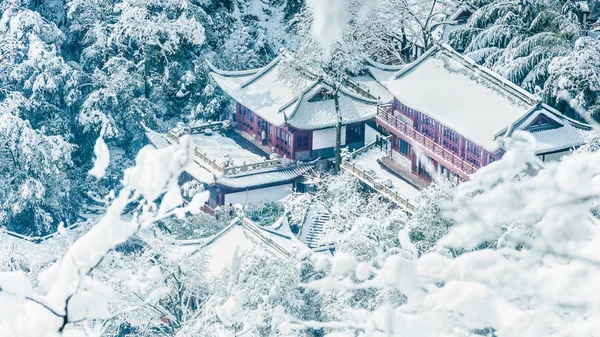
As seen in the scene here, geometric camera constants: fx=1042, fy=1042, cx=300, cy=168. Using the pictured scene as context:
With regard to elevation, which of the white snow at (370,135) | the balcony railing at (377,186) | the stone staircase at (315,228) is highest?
the balcony railing at (377,186)

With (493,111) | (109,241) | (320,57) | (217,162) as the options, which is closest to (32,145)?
(217,162)

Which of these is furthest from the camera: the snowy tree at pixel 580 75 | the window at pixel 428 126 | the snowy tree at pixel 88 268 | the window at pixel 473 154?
the window at pixel 428 126

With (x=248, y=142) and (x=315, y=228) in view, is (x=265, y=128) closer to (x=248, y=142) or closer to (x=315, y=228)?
(x=248, y=142)

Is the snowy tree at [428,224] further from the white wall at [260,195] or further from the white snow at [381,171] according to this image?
the white wall at [260,195]

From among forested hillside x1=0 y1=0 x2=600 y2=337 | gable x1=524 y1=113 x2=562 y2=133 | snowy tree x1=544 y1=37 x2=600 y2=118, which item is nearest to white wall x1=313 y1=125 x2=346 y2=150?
forested hillside x1=0 y1=0 x2=600 y2=337

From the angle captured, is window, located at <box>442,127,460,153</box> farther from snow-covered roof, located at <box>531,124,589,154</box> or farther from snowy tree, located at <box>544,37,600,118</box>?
snowy tree, located at <box>544,37,600,118</box>

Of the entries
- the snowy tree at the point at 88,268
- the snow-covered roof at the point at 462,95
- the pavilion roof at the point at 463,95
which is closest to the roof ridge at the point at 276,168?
the pavilion roof at the point at 463,95

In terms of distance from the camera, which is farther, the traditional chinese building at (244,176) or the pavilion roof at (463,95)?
the traditional chinese building at (244,176)
